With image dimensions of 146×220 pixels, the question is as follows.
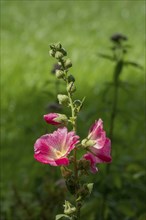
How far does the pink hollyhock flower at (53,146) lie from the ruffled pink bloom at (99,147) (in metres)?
0.07

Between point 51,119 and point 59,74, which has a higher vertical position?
point 59,74

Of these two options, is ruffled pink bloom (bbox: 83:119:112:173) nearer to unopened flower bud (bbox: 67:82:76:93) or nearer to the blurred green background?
unopened flower bud (bbox: 67:82:76:93)

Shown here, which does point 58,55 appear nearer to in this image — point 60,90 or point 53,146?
point 53,146

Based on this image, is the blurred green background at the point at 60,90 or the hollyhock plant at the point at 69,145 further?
the blurred green background at the point at 60,90

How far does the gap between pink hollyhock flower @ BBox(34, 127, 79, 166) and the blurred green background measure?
134cm

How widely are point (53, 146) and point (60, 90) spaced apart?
188 inches

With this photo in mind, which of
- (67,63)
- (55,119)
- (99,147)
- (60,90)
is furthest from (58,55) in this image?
(60,90)

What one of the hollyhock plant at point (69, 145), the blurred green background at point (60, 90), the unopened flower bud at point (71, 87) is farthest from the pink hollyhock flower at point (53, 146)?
the blurred green background at point (60, 90)

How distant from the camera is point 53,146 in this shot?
1874 mm

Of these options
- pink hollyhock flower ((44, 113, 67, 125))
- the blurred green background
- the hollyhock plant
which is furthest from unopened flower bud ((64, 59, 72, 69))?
the blurred green background

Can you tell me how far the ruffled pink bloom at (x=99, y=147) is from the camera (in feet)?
5.97

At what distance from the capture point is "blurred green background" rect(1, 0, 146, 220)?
360cm

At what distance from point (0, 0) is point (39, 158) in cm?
1043

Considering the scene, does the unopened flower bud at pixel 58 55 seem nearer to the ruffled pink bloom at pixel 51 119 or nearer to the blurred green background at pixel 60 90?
the ruffled pink bloom at pixel 51 119
